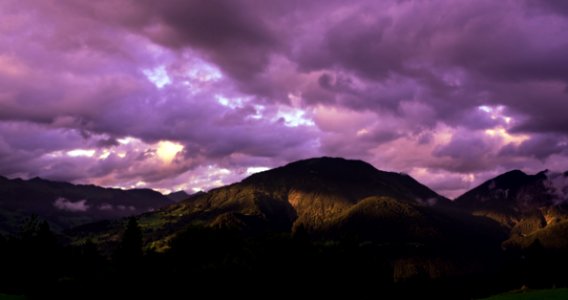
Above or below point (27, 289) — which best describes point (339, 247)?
above

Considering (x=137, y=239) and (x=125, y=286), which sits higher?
(x=137, y=239)

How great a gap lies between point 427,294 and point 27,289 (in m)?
105

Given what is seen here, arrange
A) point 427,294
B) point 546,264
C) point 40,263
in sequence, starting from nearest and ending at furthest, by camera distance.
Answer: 1. point 40,263
2. point 427,294
3. point 546,264

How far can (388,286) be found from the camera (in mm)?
160375

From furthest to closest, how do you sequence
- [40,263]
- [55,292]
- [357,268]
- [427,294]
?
1. [427,294]
2. [40,263]
3. [357,268]
4. [55,292]

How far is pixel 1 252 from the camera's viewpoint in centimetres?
14338

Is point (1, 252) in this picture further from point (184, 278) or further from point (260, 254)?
point (260, 254)

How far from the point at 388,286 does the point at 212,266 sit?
205ft

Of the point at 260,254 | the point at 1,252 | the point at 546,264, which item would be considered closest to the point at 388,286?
the point at 260,254

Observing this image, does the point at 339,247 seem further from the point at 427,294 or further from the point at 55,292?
the point at 55,292

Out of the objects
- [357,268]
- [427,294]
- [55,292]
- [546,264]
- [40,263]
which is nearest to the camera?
[55,292]

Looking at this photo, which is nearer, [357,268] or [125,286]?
[125,286]

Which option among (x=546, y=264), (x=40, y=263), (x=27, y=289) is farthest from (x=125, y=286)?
(x=546, y=264)

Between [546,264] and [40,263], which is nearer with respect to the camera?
[40,263]
